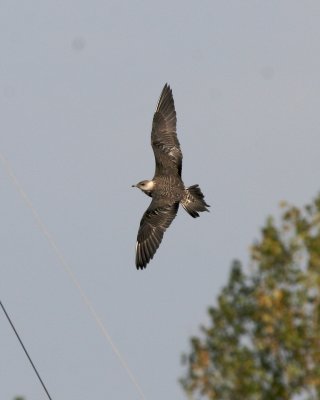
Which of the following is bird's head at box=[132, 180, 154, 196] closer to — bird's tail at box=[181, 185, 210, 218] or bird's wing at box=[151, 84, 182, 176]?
bird's wing at box=[151, 84, 182, 176]

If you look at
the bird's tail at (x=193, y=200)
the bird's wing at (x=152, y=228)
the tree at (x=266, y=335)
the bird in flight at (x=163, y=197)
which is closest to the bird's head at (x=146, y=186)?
the bird in flight at (x=163, y=197)

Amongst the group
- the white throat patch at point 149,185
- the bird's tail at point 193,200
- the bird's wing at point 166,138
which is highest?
the bird's wing at point 166,138

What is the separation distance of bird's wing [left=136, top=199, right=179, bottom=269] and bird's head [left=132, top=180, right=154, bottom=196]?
2.11 feet

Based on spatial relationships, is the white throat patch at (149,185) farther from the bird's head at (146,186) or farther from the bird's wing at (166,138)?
the bird's wing at (166,138)

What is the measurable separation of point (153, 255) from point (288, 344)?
1784 cm

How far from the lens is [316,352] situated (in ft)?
87.6

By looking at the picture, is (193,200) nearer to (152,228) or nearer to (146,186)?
(152,228)

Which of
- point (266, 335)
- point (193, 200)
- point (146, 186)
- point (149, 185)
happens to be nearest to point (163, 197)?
point (149, 185)

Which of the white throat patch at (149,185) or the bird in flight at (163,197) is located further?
the white throat patch at (149,185)

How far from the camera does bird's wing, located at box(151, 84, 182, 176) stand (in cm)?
4488

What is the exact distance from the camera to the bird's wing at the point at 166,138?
44.9 meters

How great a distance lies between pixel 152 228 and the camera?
4425 centimetres

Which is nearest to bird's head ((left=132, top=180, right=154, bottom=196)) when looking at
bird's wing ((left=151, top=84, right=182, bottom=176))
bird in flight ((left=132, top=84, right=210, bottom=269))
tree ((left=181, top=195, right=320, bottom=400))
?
bird in flight ((left=132, top=84, right=210, bottom=269))

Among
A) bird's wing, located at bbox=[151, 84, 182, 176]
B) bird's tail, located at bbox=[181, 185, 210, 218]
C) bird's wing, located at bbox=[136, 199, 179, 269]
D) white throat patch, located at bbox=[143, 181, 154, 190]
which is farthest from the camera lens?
bird's wing, located at bbox=[151, 84, 182, 176]
